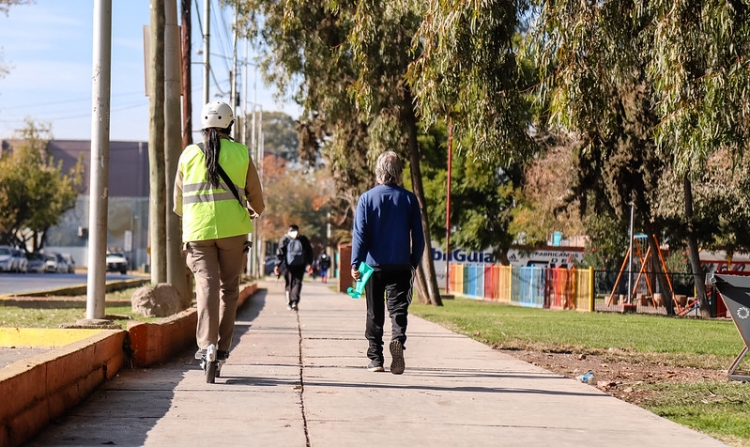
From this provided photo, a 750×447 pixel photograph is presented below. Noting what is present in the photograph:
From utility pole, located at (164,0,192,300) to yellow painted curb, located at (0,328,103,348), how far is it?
7.28 m

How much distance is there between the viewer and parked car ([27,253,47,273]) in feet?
209

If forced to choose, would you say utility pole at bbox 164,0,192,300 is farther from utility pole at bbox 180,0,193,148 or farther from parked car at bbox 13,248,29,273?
parked car at bbox 13,248,29,273

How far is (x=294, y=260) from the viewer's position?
21.0m

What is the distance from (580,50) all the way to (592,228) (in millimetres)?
25457

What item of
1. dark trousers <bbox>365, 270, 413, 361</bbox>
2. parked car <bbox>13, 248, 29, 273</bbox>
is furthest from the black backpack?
parked car <bbox>13, 248, 29, 273</bbox>

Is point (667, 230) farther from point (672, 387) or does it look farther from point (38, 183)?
point (38, 183)

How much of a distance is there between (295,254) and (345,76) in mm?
5589

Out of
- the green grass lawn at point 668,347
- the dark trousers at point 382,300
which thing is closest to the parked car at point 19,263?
the green grass lawn at point 668,347

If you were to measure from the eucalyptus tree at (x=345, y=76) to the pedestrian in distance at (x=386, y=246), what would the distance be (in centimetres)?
1132

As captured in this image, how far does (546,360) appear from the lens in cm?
1098

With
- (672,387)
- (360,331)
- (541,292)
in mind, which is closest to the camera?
(672,387)

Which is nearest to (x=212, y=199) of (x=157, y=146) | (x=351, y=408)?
(x=351, y=408)

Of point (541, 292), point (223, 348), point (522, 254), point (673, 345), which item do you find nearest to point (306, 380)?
point (223, 348)

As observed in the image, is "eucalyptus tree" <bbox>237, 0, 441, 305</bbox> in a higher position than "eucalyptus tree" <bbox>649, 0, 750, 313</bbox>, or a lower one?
higher
